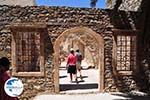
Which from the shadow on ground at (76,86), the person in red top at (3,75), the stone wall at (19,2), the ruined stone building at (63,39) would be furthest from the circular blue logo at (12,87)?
the stone wall at (19,2)

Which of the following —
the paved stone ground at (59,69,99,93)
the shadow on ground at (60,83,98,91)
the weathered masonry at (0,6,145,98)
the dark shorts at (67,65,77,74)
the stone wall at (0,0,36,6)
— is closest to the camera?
the weathered masonry at (0,6,145,98)

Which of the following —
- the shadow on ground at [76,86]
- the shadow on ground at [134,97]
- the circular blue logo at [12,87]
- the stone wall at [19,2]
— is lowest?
the shadow on ground at [134,97]

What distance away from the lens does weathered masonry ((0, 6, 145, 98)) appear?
16.0 m

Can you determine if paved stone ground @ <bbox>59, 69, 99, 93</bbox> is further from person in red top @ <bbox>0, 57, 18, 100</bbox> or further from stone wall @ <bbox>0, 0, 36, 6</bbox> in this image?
person in red top @ <bbox>0, 57, 18, 100</bbox>

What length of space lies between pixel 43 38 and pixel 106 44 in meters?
2.53

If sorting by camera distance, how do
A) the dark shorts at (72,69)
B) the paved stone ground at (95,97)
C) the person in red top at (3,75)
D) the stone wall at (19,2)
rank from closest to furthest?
the person in red top at (3,75), the paved stone ground at (95,97), the dark shorts at (72,69), the stone wall at (19,2)

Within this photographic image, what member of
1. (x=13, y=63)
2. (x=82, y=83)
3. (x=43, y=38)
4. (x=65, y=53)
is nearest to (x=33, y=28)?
(x=43, y=38)

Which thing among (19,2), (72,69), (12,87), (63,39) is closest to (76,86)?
(72,69)

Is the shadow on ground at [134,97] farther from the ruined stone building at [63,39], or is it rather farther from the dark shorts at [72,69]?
the dark shorts at [72,69]

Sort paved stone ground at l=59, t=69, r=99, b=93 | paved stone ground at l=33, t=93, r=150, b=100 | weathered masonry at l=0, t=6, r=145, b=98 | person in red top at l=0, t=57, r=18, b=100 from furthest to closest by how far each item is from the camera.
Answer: paved stone ground at l=59, t=69, r=99, b=93 → weathered masonry at l=0, t=6, r=145, b=98 → paved stone ground at l=33, t=93, r=150, b=100 → person in red top at l=0, t=57, r=18, b=100

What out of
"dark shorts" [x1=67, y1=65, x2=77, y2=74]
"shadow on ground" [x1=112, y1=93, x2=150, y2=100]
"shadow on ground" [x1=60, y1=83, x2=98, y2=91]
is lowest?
"shadow on ground" [x1=112, y1=93, x2=150, y2=100]

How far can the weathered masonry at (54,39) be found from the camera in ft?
52.6

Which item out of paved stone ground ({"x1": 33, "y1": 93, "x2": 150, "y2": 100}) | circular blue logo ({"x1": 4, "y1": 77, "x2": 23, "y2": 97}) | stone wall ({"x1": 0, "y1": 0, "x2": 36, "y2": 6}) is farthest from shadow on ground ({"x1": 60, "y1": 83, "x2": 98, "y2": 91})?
stone wall ({"x1": 0, "y1": 0, "x2": 36, "y2": 6})

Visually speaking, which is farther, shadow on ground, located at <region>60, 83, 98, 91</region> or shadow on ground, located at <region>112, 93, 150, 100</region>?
shadow on ground, located at <region>60, 83, 98, 91</region>
